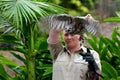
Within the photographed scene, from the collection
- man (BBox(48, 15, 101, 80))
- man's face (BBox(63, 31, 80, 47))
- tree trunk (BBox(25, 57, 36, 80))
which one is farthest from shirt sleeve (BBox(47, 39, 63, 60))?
tree trunk (BBox(25, 57, 36, 80))

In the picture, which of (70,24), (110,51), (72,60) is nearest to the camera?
(70,24)

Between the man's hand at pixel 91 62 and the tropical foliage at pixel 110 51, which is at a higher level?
the man's hand at pixel 91 62

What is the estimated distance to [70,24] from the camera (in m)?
3.86

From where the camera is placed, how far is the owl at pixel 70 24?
3.73 metres

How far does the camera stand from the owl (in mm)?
3729

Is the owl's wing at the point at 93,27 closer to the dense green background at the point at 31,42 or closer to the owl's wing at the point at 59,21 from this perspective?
the owl's wing at the point at 59,21

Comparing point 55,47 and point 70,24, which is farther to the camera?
point 55,47

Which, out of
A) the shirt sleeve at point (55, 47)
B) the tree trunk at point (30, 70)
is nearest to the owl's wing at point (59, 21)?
the shirt sleeve at point (55, 47)

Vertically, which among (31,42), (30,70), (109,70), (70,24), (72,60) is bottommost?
(109,70)

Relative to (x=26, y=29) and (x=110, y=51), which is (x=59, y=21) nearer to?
(x=26, y=29)

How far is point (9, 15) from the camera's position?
174 inches

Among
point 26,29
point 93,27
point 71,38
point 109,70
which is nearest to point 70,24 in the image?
point 71,38

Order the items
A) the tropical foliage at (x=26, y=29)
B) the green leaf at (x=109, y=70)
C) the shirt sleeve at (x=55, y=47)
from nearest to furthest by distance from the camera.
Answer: the shirt sleeve at (x=55, y=47) → the tropical foliage at (x=26, y=29) → the green leaf at (x=109, y=70)

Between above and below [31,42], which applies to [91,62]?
above
